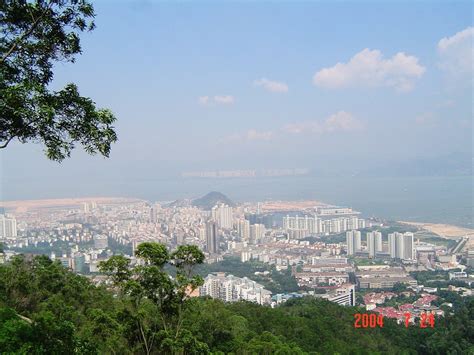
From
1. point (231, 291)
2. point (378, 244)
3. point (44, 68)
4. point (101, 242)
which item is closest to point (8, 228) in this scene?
point (101, 242)

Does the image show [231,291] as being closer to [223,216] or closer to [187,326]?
[187,326]

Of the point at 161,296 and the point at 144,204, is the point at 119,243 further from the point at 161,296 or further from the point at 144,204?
the point at 161,296

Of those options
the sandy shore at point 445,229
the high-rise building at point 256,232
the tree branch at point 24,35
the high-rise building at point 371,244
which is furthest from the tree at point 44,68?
the high-rise building at point 256,232

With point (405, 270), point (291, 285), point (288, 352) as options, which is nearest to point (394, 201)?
point (405, 270)

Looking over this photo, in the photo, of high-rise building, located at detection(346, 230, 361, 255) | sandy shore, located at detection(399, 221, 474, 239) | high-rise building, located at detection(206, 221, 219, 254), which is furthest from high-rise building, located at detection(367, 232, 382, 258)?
high-rise building, located at detection(206, 221, 219, 254)

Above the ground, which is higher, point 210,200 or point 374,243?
point 210,200

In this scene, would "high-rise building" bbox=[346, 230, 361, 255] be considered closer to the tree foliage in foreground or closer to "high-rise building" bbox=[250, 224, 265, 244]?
"high-rise building" bbox=[250, 224, 265, 244]

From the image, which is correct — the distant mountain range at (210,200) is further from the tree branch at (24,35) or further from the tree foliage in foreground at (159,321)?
the tree branch at (24,35)
